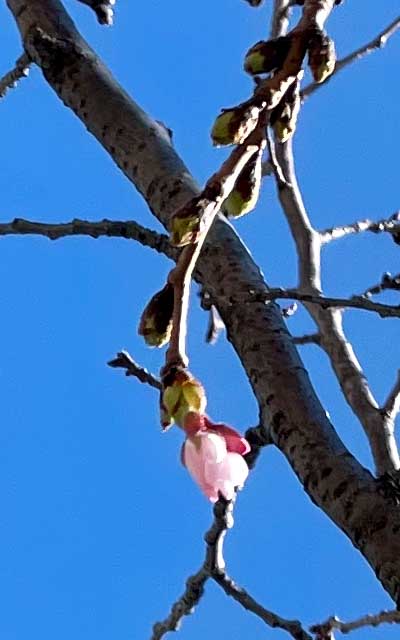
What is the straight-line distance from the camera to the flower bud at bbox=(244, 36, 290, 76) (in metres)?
0.72

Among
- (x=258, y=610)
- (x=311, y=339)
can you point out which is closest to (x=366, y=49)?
(x=311, y=339)

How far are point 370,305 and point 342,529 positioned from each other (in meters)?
0.17

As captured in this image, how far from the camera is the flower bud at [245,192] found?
30.5 inches

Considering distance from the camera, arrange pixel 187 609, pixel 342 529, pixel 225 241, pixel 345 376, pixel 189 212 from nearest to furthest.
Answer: pixel 189 212, pixel 342 529, pixel 225 241, pixel 187 609, pixel 345 376

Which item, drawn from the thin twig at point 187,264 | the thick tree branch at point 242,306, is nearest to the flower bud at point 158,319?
the thin twig at point 187,264

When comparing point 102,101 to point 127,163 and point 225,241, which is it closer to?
point 127,163

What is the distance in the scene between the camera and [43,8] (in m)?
1.22

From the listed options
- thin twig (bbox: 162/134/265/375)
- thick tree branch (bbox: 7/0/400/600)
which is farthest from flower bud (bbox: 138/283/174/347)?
thick tree branch (bbox: 7/0/400/600)

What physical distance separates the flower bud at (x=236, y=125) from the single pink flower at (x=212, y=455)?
18 centimetres

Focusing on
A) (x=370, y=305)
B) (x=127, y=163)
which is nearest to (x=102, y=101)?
(x=127, y=163)

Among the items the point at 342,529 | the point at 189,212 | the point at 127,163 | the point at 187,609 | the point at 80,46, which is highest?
the point at 80,46

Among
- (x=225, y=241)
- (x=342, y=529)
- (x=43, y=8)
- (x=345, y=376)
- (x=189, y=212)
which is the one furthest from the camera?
(x=345, y=376)

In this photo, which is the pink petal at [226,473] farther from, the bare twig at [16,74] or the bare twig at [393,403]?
the bare twig at [393,403]

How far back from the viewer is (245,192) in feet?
2.59
